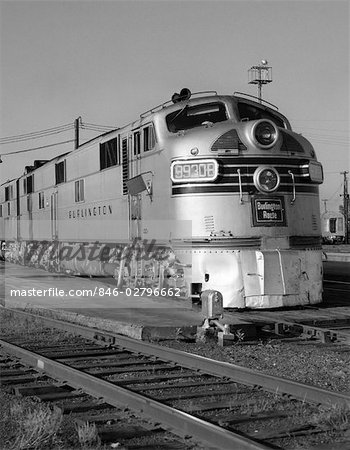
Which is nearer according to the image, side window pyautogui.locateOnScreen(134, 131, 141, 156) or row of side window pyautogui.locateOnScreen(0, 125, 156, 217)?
row of side window pyautogui.locateOnScreen(0, 125, 156, 217)

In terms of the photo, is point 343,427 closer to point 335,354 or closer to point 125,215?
point 335,354

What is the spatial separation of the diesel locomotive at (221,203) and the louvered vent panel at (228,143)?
0.06 ft

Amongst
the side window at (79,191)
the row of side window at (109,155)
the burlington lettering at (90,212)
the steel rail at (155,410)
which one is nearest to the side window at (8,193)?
the row of side window at (109,155)

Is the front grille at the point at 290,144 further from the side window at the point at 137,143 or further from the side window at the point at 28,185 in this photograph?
the side window at the point at 28,185

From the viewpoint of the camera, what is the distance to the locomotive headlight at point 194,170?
39.1 feet

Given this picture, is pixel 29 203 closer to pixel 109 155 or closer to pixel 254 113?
pixel 109 155

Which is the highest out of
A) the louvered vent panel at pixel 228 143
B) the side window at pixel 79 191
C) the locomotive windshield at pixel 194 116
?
the locomotive windshield at pixel 194 116

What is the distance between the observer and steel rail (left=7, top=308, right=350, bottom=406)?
593 centimetres

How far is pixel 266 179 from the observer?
476 inches

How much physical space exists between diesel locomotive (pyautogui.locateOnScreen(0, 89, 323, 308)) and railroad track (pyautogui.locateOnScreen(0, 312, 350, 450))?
3.16 metres

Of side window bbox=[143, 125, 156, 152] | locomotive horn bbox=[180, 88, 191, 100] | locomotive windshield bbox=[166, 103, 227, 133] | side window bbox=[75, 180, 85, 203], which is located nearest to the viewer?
locomotive windshield bbox=[166, 103, 227, 133]

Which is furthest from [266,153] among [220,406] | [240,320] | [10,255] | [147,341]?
[10,255]

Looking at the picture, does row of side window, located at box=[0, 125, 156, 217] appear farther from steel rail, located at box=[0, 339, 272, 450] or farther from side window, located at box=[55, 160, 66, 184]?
steel rail, located at box=[0, 339, 272, 450]

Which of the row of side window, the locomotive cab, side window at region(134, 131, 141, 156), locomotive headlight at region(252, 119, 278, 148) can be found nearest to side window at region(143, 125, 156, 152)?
the row of side window
